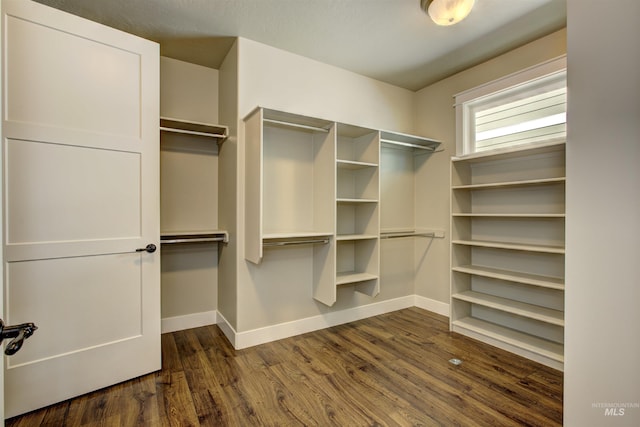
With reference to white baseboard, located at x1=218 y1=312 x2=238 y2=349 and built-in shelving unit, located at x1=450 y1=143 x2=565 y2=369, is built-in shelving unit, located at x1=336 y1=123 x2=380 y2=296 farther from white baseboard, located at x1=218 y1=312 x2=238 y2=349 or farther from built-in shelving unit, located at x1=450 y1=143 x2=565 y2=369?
white baseboard, located at x1=218 y1=312 x2=238 y2=349

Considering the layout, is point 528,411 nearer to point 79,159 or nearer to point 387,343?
point 387,343

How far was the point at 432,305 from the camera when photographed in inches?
149

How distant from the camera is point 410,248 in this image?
157 inches

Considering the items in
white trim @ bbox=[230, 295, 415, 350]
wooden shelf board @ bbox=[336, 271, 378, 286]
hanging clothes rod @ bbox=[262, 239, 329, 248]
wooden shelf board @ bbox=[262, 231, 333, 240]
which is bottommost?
white trim @ bbox=[230, 295, 415, 350]

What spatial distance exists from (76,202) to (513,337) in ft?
12.0

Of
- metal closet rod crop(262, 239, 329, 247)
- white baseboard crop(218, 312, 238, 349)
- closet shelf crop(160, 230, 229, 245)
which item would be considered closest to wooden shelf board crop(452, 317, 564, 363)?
metal closet rod crop(262, 239, 329, 247)

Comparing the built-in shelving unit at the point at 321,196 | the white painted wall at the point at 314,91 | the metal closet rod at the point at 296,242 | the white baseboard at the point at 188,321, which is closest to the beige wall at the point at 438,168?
the white painted wall at the point at 314,91

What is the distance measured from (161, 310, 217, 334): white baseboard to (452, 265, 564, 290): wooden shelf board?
2.67 meters

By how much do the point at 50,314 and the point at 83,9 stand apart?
234cm

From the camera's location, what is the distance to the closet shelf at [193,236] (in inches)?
109

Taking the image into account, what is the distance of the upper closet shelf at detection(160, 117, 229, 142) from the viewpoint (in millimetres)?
2832

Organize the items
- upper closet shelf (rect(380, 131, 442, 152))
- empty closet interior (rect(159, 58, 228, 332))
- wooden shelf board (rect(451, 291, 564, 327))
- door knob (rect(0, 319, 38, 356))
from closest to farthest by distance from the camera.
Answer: door knob (rect(0, 319, 38, 356)), wooden shelf board (rect(451, 291, 564, 327)), empty closet interior (rect(159, 58, 228, 332)), upper closet shelf (rect(380, 131, 442, 152))

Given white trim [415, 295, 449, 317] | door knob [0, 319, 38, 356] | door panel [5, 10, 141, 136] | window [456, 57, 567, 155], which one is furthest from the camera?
white trim [415, 295, 449, 317]

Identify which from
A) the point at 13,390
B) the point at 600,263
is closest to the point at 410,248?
the point at 600,263
